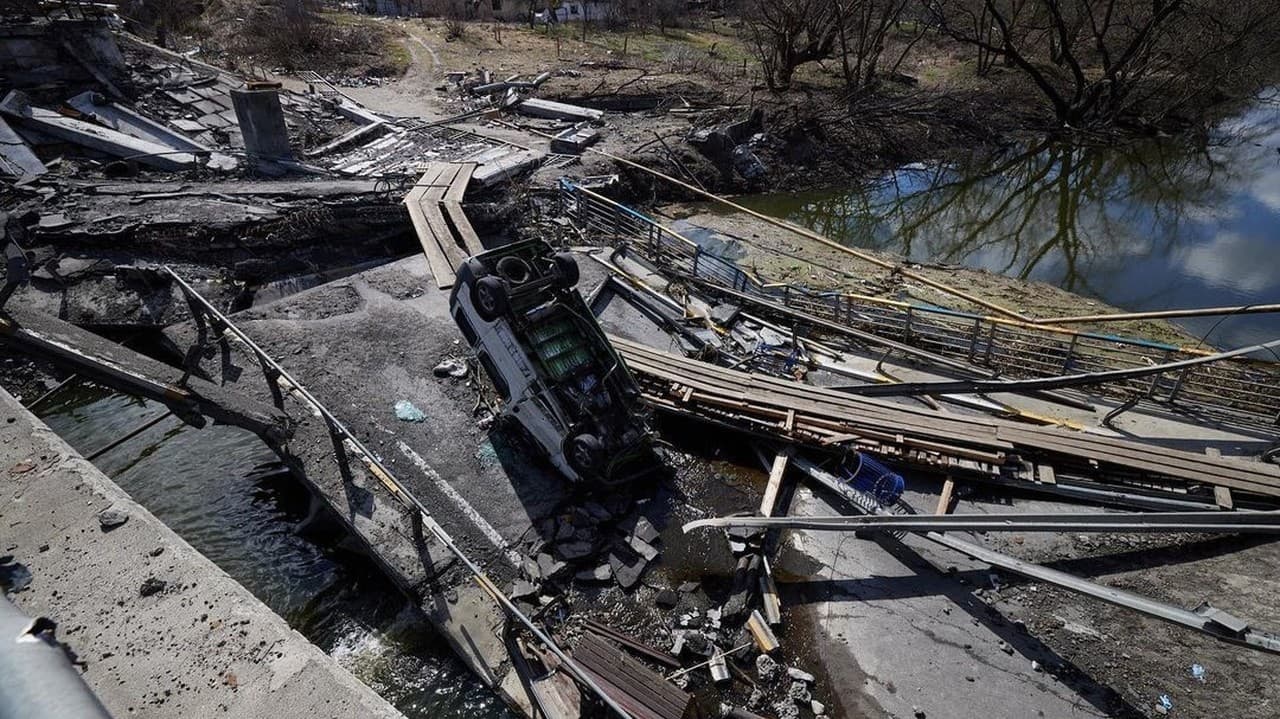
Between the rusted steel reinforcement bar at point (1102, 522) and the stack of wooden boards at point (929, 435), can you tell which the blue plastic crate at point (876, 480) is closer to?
the stack of wooden boards at point (929, 435)

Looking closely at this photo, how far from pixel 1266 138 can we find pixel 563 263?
1399 inches

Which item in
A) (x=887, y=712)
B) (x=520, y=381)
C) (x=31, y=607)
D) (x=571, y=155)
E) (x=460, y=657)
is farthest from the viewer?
(x=571, y=155)

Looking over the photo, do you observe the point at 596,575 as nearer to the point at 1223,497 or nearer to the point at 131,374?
the point at 131,374


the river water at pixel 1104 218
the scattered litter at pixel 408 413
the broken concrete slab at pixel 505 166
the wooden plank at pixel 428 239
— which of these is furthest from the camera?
the river water at pixel 1104 218

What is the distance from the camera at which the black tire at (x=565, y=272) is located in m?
8.54

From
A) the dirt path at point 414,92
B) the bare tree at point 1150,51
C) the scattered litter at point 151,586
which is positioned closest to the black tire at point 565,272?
the scattered litter at point 151,586

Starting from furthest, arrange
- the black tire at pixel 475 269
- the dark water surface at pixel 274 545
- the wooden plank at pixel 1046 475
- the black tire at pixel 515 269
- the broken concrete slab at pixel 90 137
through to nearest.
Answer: the broken concrete slab at pixel 90 137 → the black tire at pixel 515 269 → the black tire at pixel 475 269 → the wooden plank at pixel 1046 475 → the dark water surface at pixel 274 545

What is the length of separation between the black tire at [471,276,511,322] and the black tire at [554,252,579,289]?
0.86m

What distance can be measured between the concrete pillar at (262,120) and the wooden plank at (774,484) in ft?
49.5

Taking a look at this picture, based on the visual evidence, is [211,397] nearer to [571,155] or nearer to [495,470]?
[495,470]

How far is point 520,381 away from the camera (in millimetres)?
8047

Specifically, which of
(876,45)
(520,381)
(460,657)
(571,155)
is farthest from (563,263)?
(876,45)

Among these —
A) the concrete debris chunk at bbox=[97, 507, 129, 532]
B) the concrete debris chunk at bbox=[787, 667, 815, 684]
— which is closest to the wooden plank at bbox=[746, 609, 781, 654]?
the concrete debris chunk at bbox=[787, 667, 815, 684]

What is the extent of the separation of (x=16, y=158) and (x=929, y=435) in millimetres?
20219
